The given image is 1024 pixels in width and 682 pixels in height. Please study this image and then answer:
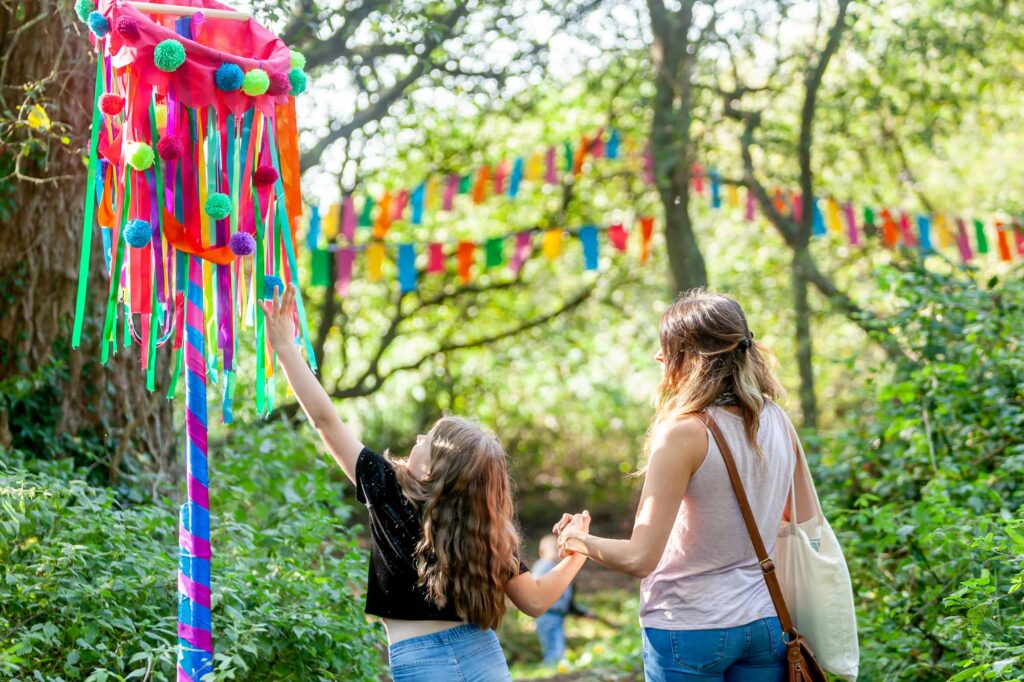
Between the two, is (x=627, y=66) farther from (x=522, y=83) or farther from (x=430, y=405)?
(x=430, y=405)

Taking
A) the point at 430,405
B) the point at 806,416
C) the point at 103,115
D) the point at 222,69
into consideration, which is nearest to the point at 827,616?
the point at 222,69

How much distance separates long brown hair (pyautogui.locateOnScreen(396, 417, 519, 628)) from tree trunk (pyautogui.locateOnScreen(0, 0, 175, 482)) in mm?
2043

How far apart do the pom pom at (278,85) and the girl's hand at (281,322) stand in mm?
524

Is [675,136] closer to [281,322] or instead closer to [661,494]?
[281,322]

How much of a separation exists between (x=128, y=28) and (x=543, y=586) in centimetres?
166

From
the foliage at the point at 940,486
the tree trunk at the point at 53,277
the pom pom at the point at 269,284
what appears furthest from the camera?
the tree trunk at the point at 53,277

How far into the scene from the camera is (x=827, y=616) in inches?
96.2

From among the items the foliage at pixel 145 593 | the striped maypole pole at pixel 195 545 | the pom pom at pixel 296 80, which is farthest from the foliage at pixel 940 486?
the pom pom at pixel 296 80

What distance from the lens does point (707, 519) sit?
2.32 m

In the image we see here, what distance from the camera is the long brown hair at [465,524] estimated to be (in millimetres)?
2439

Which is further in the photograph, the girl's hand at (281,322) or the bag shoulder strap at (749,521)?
the girl's hand at (281,322)

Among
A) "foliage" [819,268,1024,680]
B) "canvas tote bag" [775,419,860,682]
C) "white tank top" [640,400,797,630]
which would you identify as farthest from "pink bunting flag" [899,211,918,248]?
"white tank top" [640,400,797,630]

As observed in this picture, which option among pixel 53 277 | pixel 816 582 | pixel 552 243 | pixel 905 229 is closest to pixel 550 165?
pixel 552 243

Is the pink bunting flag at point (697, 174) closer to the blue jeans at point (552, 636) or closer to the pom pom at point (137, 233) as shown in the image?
the blue jeans at point (552, 636)
